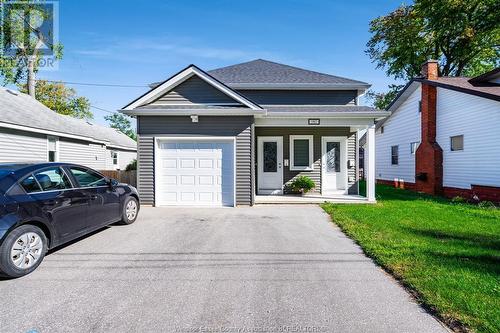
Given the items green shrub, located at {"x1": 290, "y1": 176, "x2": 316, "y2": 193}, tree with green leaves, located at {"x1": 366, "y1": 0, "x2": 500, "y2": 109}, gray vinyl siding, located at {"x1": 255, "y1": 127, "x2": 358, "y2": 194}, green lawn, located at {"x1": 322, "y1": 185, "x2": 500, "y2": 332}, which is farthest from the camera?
tree with green leaves, located at {"x1": 366, "y1": 0, "x2": 500, "y2": 109}

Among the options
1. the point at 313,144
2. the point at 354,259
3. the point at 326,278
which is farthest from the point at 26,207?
the point at 313,144

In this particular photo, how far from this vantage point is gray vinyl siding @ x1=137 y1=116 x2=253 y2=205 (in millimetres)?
10109

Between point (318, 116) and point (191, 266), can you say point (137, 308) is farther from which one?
point (318, 116)

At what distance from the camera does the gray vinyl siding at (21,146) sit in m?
11.6

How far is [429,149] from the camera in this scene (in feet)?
45.4

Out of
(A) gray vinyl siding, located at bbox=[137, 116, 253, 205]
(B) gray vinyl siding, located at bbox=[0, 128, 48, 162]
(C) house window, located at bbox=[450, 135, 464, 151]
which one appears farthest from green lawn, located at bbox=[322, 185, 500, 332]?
(B) gray vinyl siding, located at bbox=[0, 128, 48, 162]

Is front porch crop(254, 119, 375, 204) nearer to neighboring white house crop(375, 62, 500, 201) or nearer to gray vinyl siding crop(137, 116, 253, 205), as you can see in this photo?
gray vinyl siding crop(137, 116, 253, 205)

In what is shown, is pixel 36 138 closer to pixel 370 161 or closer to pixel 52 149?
pixel 52 149

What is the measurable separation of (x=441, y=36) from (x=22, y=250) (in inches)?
1163

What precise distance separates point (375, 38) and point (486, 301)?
2937 centimetres

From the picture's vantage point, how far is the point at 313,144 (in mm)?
12781

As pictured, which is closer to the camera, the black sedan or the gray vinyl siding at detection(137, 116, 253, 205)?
the black sedan

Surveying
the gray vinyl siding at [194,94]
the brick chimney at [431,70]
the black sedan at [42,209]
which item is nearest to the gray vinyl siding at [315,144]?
the gray vinyl siding at [194,94]

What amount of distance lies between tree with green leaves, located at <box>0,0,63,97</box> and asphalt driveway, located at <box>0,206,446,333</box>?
25382 millimetres
